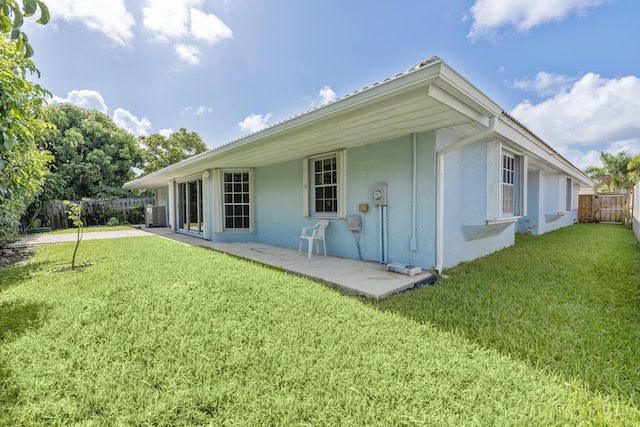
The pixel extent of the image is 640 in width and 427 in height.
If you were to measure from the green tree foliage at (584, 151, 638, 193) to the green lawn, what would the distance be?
24.4 m

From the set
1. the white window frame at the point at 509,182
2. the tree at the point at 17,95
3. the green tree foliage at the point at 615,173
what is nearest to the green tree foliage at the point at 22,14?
the tree at the point at 17,95

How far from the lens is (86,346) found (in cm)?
237

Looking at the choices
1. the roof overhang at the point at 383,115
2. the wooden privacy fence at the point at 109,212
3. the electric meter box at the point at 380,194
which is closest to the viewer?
the roof overhang at the point at 383,115

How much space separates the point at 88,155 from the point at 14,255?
51.8 feet

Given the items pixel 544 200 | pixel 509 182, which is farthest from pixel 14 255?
pixel 544 200

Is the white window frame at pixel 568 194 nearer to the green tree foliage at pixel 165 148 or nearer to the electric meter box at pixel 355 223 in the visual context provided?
the electric meter box at pixel 355 223

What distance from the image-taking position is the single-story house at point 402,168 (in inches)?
135

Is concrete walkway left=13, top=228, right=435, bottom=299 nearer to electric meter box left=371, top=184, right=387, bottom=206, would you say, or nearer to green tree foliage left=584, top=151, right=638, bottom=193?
electric meter box left=371, top=184, right=387, bottom=206

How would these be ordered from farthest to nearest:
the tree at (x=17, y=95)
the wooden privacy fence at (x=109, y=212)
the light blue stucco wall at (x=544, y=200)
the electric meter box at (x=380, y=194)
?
the wooden privacy fence at (x=109, y=212)
the light blue stucco wall at (x=544, y=200)
the electric meter box at (x=380, y=194)
the tree at (x=17, y=95)

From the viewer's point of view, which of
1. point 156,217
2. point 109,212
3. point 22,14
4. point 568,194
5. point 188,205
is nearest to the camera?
point 22,14

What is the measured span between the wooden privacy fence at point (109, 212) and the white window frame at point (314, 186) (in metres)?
15.1

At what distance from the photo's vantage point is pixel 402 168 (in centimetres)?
499

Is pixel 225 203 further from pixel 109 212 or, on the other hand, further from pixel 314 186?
pixel 109 212

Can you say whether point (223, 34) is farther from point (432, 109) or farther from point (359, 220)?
point (432, 109)
